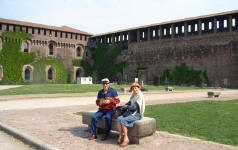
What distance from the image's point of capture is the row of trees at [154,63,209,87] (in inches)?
1315

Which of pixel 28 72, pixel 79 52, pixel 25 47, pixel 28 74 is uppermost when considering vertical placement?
pixel 25 47

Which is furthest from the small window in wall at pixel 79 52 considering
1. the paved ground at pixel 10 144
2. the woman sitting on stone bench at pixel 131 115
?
the woman sitting on stone bench at pixel 131 115

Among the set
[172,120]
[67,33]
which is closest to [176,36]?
[67,33]

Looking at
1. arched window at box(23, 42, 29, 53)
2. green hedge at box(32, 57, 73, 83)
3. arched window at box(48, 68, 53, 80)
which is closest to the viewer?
arched window at box(23, 42, 29, 53)

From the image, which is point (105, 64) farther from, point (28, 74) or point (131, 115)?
point (131, 115)

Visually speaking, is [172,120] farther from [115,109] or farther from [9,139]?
[9,139]

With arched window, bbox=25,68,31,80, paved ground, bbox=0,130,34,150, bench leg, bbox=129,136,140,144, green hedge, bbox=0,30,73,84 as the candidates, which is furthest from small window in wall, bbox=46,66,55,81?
bench leg, bbox=129,136,140,144

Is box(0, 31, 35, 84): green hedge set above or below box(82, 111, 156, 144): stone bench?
above

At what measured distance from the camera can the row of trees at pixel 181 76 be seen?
3340 centimetres

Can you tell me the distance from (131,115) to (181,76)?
31.4 metres

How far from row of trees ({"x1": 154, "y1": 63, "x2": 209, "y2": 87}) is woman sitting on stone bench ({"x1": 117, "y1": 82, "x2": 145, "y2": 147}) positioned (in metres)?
28.3

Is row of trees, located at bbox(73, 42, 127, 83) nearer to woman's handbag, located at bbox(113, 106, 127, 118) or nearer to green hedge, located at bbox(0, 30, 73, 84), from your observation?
green hedge, located at bbox(0, 30, 73, 84)

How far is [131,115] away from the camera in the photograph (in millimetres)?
5145

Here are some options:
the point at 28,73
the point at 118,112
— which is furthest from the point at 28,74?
the point at 118,112
